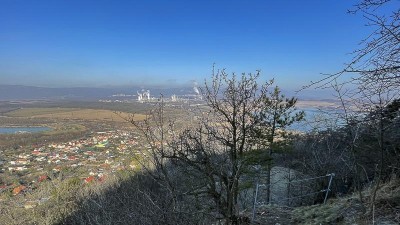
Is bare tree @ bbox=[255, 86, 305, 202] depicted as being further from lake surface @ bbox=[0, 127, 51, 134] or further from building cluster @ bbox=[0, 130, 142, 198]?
lake surface @ bbox=[0, 127, 51, 134]

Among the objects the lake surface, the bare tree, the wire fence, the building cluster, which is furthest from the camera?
the lake surface

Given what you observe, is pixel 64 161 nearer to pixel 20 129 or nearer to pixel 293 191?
pixel 293 191

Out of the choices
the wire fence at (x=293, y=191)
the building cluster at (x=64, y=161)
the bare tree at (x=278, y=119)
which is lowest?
the building cluster at (x=64, y=161)

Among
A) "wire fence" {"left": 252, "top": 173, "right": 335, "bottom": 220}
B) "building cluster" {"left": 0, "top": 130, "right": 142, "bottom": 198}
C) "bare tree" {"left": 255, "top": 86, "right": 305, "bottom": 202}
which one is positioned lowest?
"building cluster" {"left": 0, "top": 130, "right": 142, "bottom": 198}

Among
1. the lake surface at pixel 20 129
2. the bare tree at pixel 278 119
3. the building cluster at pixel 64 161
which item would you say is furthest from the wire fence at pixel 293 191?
the lake surface at pixel 20 129

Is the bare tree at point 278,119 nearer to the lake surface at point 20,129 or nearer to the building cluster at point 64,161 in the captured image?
the building cluster at point 64,161

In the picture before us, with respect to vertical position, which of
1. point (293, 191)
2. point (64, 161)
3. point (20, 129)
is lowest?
point (64, 161)

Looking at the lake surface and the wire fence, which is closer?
the wire fence

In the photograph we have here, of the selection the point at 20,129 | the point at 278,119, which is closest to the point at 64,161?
the point at 278,119

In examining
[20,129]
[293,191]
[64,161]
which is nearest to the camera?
[293,191]

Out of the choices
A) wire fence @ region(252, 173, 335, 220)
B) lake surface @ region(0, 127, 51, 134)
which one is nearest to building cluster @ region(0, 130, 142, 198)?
wire fence @ region(252, 173, 335, 220)

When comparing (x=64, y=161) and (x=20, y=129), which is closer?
(x=64, y=161)
